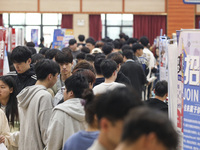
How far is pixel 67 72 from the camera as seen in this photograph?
5.11m

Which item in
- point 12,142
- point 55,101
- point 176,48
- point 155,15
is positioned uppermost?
point 155,15

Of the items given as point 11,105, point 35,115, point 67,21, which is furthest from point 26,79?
point 67,21

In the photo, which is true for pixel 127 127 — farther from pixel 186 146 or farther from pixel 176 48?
pixel 176 48

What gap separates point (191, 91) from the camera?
3.57m

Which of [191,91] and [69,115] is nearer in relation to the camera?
[69,115]

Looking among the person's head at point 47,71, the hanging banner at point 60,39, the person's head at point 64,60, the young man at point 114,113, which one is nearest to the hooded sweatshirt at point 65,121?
the person's head at point 47,71

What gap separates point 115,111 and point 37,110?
7.31 feet

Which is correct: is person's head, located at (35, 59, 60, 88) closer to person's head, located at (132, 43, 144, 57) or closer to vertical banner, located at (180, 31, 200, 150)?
vertical banner, located at (180, 31, 200, 150)

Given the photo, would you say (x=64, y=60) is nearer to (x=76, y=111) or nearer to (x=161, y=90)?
(x=161, y=90)

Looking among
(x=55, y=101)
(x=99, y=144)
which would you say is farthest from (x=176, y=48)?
(x=99, y=144)

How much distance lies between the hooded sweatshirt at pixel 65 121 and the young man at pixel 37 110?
1.58 ft

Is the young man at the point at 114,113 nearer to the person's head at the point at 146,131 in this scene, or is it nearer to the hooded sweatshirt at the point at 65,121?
the person's head at the point at 146,131

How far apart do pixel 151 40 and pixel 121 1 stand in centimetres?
213

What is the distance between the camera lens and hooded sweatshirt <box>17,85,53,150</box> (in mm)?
3707
